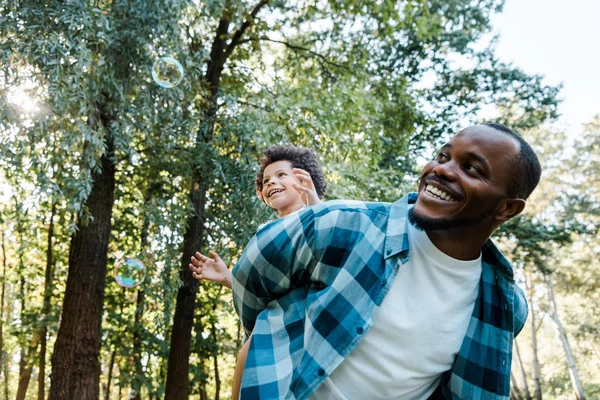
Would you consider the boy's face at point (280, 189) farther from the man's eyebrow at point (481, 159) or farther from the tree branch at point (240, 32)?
the tree branch at point (240, 32)

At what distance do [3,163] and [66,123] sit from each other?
695 mm

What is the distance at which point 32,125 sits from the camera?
5.86 metres

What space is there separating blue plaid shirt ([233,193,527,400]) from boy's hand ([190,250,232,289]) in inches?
17.8

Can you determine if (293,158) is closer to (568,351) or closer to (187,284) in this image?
(187,284)

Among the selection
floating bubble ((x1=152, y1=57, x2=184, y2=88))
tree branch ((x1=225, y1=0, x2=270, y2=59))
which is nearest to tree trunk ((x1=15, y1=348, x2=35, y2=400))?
tree branch ((x1=225, y1=0, x2=270, y2=59))

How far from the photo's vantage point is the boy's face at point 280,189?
3371 mm

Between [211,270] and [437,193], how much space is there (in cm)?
96

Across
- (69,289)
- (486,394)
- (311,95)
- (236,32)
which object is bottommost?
(486,394)

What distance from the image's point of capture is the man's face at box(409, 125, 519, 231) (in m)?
1.76

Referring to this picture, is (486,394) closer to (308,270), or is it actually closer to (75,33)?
(308,270)

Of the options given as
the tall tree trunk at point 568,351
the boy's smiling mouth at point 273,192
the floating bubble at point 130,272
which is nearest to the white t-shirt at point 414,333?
the boy's smiling mouth at point 273,192

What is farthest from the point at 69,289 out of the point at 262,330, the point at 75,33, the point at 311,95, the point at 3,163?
the point at 262,330

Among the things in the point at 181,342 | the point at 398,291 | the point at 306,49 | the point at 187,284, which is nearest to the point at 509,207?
the point at 398,291

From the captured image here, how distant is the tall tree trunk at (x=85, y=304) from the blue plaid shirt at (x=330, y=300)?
18.5ft
